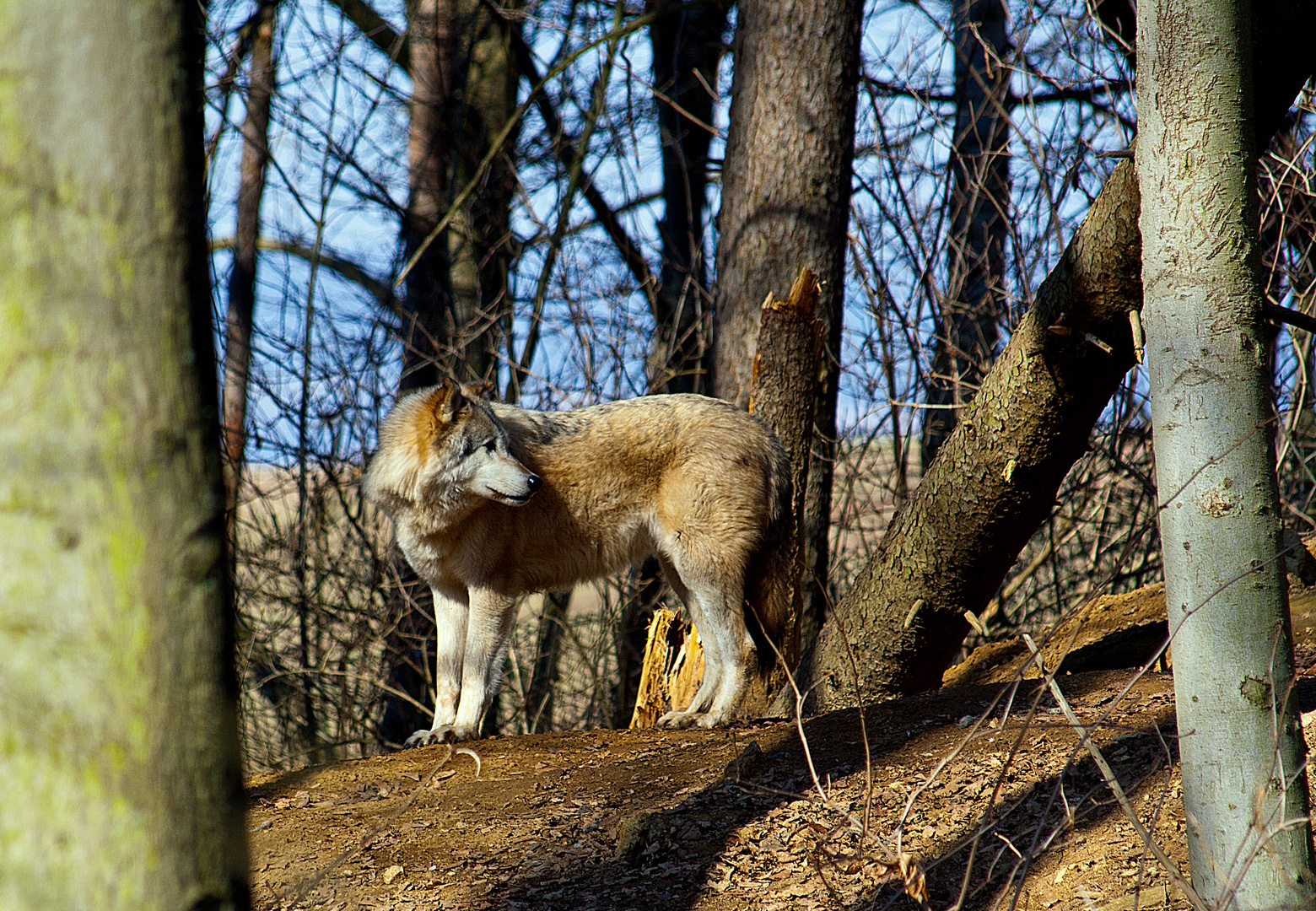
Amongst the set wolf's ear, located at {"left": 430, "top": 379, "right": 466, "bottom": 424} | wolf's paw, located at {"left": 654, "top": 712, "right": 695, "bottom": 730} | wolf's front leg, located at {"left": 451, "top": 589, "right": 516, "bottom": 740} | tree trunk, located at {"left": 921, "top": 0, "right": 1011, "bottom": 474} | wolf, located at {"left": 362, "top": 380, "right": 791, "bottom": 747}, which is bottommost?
wolf's paw, located at {"left": 654, "top": 712, "right": 695, "bottom": 730}

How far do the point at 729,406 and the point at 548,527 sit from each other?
1.36 m

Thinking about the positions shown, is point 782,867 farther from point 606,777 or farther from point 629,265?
point 629,265

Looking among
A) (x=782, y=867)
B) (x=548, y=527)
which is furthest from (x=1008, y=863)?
(x=548, y=527)

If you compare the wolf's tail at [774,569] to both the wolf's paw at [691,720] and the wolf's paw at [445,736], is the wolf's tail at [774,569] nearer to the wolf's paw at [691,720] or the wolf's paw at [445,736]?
the wolf's paw at [691,720]

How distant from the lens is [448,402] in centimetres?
543

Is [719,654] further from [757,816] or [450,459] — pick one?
[757,816]

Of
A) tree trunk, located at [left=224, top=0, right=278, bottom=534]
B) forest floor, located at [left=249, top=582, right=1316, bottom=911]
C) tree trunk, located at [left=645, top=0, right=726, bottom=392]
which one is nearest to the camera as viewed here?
forest floor, located at [left=249, top=582, right=1316, bottom=911]

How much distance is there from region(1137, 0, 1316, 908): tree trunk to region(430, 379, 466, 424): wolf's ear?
3.85 m

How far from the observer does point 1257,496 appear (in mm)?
2287

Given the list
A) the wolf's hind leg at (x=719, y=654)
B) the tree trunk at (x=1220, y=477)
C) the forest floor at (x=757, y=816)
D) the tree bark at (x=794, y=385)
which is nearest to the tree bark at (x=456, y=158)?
the tree bark at (x=794, y=385)

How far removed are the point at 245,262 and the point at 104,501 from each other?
35.0ft

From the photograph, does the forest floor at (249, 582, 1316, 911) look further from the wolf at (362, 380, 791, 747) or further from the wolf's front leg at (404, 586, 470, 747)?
the wolf at (362, 380, 791, 747)

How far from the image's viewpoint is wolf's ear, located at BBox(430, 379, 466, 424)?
5.43 m

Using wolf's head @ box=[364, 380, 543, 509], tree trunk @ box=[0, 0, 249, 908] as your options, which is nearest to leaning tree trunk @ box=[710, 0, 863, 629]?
wolf's head @ box=[364, 380, 543, 509]
